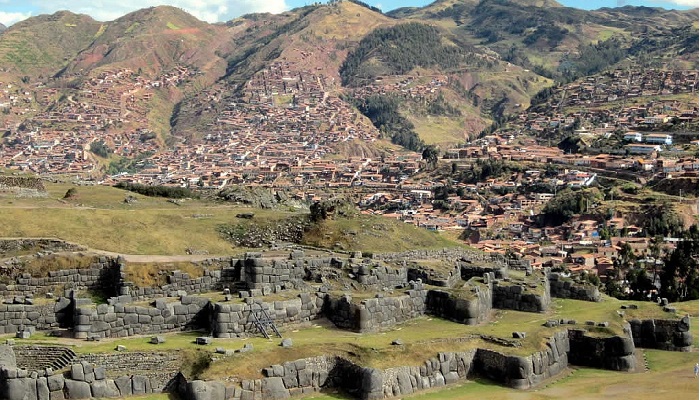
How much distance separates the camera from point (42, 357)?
26.9 meters

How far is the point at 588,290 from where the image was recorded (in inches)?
1722

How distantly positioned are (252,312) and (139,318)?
3.54 meters

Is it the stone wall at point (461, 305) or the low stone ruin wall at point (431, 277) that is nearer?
the stone wall at point (461, 305)

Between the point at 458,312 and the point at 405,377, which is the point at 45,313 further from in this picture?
the point at 458,312

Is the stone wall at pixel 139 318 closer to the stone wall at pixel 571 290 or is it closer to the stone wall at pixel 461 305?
the stone wall at pixel 461 305

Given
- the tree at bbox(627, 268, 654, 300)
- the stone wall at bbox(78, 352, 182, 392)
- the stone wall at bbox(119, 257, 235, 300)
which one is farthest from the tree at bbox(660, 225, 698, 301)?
the stone wall at bbox(78, 352, 182, 392)

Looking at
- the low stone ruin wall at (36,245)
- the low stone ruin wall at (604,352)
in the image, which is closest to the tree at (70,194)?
the low stone ruin wall at (36,245)

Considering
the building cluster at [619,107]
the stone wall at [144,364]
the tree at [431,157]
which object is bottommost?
the stone wall at [144,364]

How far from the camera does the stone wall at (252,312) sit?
30281 mm

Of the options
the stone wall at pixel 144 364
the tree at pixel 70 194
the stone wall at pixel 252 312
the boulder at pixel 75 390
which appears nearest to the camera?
the boulder at pixel 75 390

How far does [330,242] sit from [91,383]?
65.8ft

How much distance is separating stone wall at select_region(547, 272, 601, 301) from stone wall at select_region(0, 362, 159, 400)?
78.1 ft

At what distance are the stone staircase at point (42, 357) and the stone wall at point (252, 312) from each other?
5.09m

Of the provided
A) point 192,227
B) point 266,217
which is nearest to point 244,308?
point 192,227
